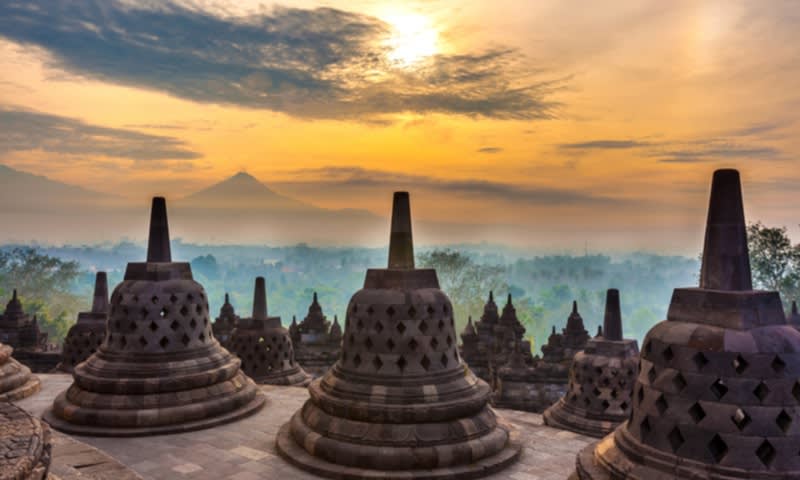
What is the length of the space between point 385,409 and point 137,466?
166 inches

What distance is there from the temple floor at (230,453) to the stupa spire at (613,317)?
4.26 m

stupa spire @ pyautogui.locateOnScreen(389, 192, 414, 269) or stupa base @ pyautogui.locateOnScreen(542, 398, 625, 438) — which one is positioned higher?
stupa spire @ pyautogui.locateOnScreen(389, 192, 414, 269)

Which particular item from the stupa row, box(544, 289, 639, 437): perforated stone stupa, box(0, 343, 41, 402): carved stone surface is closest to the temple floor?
the stupa row

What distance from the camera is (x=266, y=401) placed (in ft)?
44.8

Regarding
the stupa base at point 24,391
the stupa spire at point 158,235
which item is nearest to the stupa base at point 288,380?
the stupa base at point 24,391

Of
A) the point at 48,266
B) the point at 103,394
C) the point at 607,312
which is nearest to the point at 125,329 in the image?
the point at 103,394

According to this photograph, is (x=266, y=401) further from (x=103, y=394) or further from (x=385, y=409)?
(x=385, y=409)

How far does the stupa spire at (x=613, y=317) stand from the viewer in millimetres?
15281

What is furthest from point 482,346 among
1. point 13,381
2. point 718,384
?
point 718,384

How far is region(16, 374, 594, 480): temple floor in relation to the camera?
909 centimetres

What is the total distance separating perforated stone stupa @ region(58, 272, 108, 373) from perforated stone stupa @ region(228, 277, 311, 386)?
4065 mm

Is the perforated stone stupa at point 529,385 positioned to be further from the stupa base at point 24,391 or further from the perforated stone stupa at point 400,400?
the stupa base at point 24,391

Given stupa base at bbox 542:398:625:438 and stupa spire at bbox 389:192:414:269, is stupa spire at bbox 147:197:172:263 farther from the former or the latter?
stupa base at bbox 542:398:625:438

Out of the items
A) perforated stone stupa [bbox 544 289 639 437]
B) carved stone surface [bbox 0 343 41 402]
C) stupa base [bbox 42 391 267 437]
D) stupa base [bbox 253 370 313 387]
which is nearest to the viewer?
stupa base [bbox 42 391 267 437]
